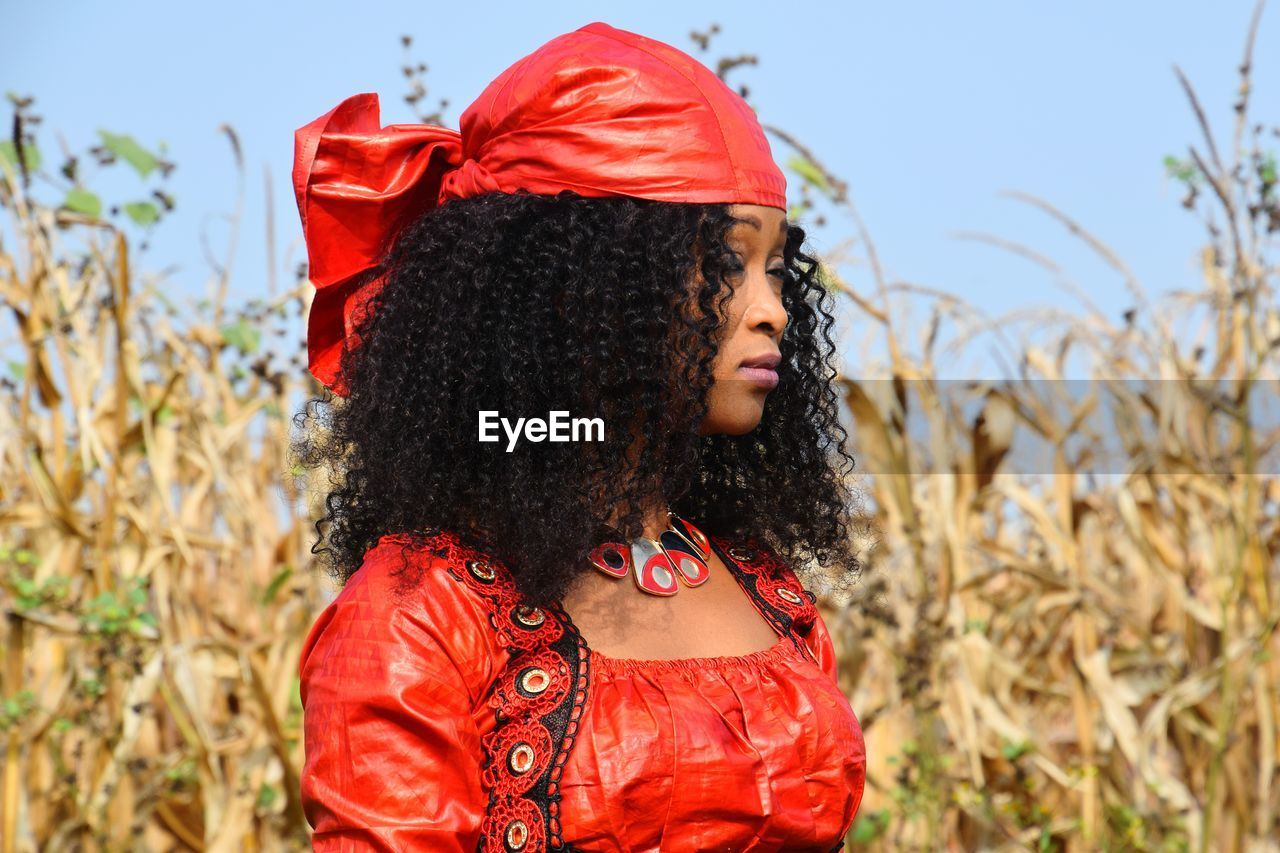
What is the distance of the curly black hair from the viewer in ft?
4.11

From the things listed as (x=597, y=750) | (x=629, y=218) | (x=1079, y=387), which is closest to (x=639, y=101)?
(x=629, y=218)

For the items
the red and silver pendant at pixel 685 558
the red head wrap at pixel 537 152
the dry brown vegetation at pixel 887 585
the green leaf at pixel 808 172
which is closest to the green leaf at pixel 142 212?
the dry brown vegetation at pixel 887 585

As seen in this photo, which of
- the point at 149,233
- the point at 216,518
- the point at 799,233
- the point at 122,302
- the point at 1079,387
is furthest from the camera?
the point at 216,518

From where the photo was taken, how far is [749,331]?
51.1 inches

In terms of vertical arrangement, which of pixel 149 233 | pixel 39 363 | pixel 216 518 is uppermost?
pixel 149 233

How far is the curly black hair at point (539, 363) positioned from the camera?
4.11ft

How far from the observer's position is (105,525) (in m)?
2.56

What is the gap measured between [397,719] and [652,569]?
0.31m

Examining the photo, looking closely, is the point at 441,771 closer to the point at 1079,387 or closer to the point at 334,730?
the point at 334,730

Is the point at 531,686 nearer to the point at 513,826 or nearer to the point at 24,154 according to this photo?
the point at 513,826

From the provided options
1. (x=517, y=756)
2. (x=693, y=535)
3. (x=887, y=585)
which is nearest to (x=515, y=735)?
(x=517, y=756)

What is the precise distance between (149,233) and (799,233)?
5.56 feet

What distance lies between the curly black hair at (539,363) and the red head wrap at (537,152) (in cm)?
3

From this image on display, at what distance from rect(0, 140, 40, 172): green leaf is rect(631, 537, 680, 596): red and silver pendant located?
66.0 inches
